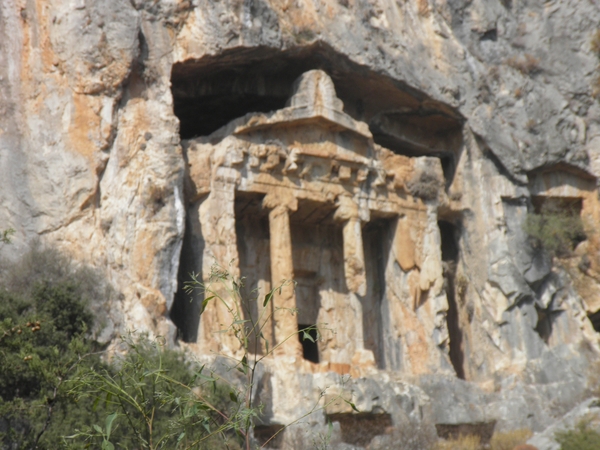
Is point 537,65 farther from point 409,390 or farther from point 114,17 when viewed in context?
point 114,17

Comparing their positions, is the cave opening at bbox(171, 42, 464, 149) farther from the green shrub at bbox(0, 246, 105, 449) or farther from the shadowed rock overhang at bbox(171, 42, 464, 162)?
the green shrub at bbox(0, 246, 105, 449)

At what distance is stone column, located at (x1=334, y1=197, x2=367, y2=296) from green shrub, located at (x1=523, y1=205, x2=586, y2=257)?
12.4 feet

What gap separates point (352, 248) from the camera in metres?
17.1

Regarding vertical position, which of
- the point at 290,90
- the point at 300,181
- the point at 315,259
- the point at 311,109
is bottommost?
the point at 315,259

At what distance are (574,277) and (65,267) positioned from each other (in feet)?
36.0

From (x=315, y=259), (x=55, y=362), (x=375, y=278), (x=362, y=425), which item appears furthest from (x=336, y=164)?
(x=55, y=362)

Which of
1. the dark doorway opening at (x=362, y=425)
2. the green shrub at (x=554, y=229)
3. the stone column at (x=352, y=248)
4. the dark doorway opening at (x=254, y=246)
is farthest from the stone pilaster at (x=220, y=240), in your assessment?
the green shrub at (x=554, y=229)

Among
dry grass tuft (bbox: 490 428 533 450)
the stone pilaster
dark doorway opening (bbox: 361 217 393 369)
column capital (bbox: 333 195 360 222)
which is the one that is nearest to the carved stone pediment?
the stone pilaster

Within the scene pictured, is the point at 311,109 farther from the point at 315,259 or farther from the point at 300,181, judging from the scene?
the point at 315,259

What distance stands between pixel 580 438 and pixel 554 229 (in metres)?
6.40

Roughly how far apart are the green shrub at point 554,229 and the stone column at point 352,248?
3783mm

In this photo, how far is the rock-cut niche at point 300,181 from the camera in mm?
15773

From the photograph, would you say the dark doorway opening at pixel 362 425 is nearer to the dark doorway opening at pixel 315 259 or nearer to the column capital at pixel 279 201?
the dark doorway opening at pixel 315 259

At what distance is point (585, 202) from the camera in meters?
20.4
